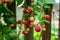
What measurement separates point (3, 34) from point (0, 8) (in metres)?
0.13

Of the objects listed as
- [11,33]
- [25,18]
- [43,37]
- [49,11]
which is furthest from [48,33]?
[11,33]

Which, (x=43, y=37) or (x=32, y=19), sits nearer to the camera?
(x=32, y=19)

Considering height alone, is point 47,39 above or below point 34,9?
below

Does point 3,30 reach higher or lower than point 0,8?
lower

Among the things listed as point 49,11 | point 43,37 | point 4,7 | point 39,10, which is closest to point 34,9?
point 39,10

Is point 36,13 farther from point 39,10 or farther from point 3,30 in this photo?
point 3,30

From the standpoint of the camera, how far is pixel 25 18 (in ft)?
3.74

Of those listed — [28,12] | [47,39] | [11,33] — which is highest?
[28,12]

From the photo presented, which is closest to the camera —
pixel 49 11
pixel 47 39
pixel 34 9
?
pixel 34 9

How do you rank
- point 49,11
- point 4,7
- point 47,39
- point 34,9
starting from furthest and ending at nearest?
point 47,39
point 49,11
point 34,9
point 4,7

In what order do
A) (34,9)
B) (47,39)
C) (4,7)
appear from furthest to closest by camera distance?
(47,39) < (34,9) < (4,7)

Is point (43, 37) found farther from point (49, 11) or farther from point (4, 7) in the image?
point (4, 7)

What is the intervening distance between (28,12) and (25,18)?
0.06 meters

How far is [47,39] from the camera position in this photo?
1484mm
